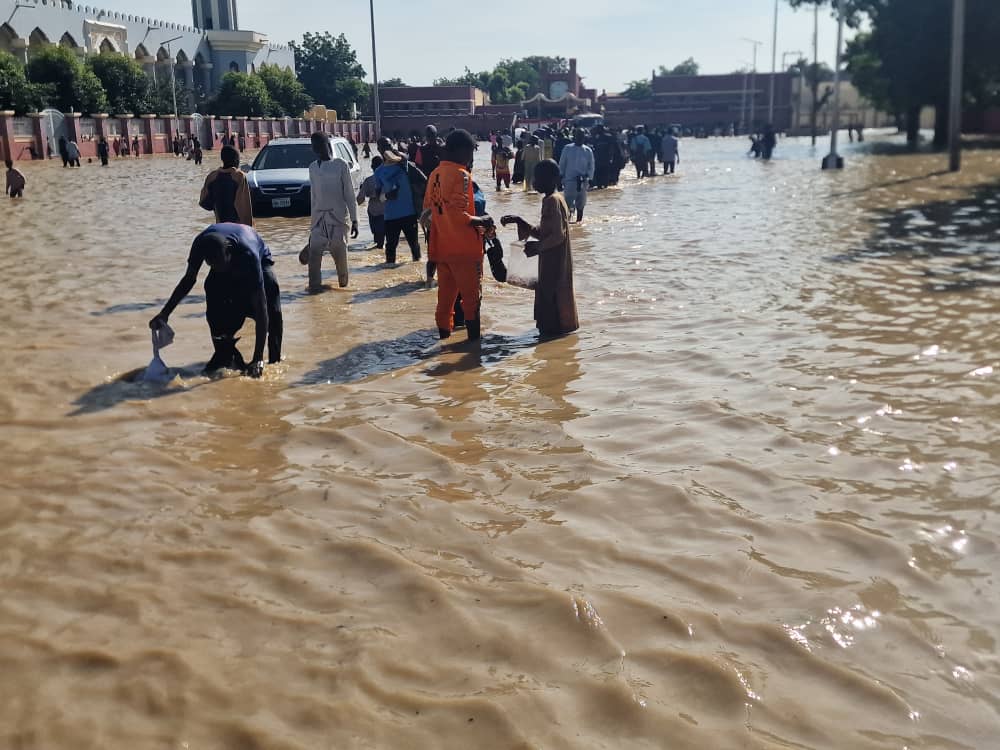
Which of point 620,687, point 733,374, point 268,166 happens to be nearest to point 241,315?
point 733,374

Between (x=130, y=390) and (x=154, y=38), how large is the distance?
77.0 meters

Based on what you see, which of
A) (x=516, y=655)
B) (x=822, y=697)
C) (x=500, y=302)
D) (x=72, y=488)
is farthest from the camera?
(x=500, y=302)

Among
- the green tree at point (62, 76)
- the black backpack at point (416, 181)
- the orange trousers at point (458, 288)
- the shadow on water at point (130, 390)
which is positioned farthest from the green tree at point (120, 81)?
the shadow on water at point (130, 390)

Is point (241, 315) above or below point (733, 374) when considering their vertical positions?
above

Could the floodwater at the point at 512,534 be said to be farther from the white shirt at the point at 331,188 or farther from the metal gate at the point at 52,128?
the metal gate at the point at 52,128

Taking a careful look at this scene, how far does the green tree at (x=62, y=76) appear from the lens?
5041 centimetres

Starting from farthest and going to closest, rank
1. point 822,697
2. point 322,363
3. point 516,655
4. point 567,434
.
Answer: point 322,363, point 567,434, point 516,655, point 822,697

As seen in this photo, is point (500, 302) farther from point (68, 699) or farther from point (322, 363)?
point (68, 699)

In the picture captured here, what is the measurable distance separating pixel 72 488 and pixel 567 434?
2599mm

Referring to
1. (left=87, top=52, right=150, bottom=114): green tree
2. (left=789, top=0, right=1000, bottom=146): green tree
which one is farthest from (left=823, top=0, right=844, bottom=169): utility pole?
(left=87, top=52, right=150, bottom=114): green tree

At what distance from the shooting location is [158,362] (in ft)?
22.6

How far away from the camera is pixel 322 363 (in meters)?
7.59

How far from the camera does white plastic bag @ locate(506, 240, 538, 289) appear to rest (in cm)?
852

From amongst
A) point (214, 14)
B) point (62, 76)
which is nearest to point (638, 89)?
point (214, 14)
